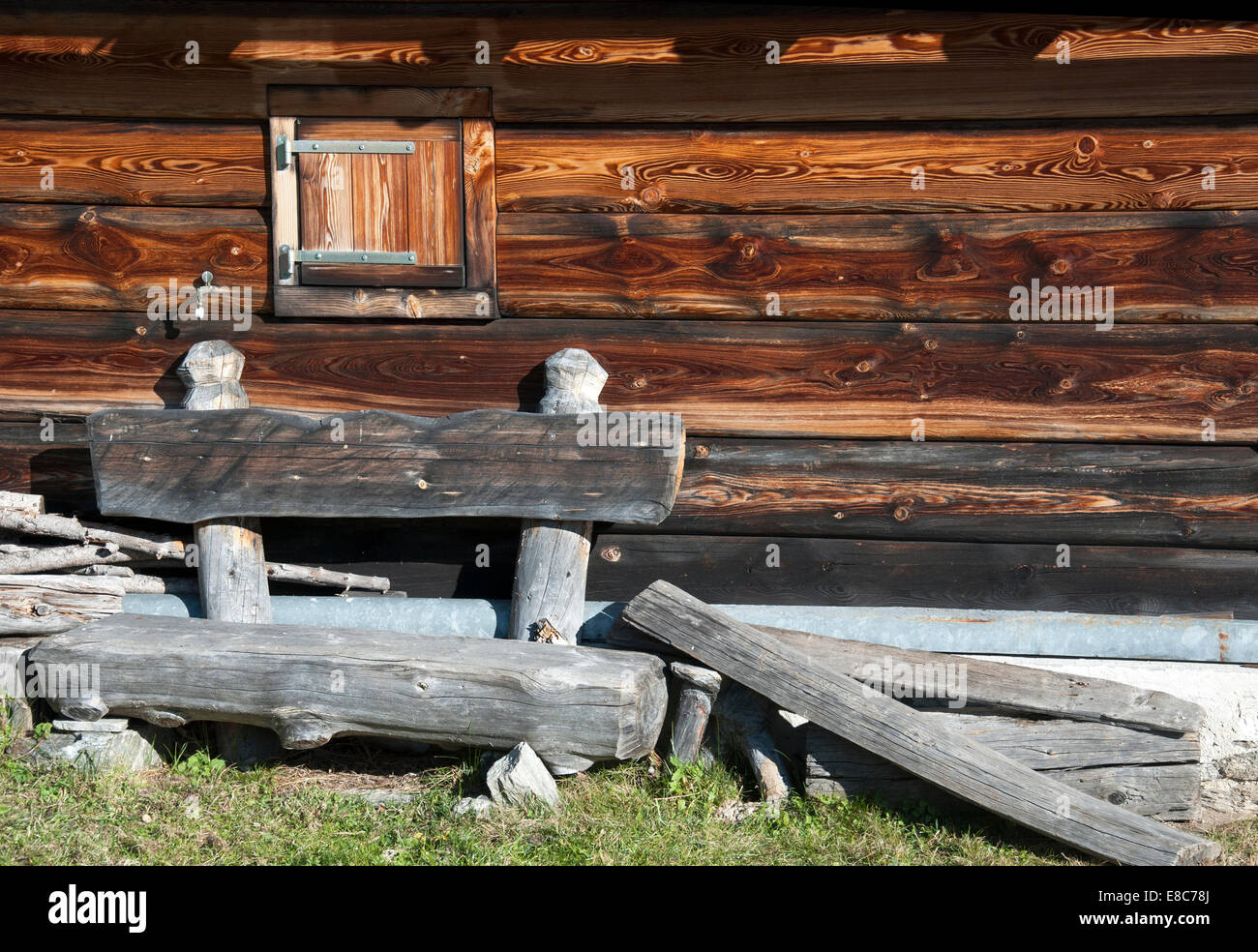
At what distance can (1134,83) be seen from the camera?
4086 millimetres

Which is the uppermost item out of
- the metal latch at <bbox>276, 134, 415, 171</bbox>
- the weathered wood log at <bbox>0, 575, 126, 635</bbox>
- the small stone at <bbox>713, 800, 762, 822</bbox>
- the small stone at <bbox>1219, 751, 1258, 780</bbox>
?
the metal latch at <bbox>276, 134, 415, 171</bbox>

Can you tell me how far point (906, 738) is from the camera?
3.78 m

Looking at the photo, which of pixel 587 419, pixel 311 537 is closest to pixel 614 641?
pixel 587 419

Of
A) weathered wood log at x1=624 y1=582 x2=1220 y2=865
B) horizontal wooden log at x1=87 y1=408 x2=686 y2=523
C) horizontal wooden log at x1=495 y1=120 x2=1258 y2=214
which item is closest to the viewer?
weathered wood log at x1=624 y1=582 x2=1220 y2=865

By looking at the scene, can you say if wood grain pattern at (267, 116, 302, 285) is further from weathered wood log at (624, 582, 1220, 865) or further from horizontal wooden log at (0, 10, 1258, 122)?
weathered wood log at (624, 582, 1220, 865)

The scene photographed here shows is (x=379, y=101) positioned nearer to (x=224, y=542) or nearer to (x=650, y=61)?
(x=650, y=61)

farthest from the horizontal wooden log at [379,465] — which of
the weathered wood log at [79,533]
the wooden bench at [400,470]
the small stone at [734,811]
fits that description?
the small stone at [734,811]

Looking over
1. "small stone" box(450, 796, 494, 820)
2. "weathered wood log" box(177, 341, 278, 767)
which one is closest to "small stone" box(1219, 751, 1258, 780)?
"small stone" box(450, 796, 494, 820)

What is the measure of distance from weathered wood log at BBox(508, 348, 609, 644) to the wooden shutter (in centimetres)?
60

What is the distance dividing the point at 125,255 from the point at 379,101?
1262mm

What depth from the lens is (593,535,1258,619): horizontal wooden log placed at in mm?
4391

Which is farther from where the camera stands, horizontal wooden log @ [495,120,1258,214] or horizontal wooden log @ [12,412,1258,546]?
horizontal wooden log @ [12,412,1258,546]

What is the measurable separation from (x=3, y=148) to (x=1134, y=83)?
4.50m

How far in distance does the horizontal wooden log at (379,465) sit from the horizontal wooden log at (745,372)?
240 mm
